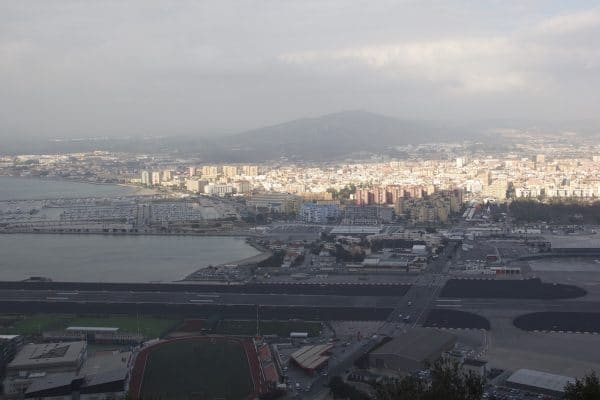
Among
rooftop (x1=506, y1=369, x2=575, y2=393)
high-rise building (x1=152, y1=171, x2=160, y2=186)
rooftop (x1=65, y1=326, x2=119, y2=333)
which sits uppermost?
high-rise building (x1=152, y1=171, x2=160, y2=186)


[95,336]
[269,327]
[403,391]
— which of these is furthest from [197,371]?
[403,391]

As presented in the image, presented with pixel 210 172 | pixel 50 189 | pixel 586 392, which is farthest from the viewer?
pixel 210 172

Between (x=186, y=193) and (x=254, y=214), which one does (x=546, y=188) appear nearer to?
(x=254, y=214)

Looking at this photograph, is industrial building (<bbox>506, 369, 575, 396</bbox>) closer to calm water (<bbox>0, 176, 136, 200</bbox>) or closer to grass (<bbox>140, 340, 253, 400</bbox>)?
grass (<bbox>140, 340, 253, 400</bbox>)

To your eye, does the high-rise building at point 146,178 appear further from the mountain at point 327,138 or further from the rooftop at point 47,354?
the rooftop at point 47,354

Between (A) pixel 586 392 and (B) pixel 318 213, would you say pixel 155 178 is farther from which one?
(A) pixel 586 392

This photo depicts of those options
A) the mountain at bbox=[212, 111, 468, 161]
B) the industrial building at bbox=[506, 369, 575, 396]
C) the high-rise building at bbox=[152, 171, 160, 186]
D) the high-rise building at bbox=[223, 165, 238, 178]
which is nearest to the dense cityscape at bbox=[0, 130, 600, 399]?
the industrial building at bbox=[506, 369, 575, 396]
